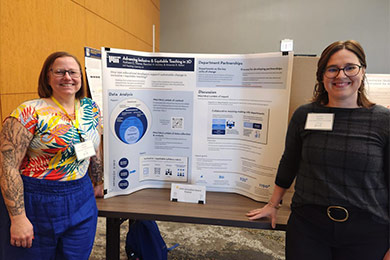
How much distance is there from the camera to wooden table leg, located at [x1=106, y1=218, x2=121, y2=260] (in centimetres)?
157

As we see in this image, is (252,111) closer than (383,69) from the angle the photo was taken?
Yes

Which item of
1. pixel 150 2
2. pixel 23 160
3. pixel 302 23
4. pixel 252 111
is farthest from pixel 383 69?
pixel 23 160

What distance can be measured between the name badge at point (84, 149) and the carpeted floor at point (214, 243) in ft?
4.65

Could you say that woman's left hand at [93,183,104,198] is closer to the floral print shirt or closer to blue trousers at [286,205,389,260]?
the floral print shirt

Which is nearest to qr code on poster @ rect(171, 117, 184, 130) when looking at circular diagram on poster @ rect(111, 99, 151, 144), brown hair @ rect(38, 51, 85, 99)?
circular diagram on poster @ rect(111, 99, 151, 144)

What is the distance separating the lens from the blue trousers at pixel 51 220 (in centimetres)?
108

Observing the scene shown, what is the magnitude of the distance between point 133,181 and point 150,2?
4004mm

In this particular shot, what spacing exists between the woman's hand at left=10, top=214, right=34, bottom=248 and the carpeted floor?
131 centimetres

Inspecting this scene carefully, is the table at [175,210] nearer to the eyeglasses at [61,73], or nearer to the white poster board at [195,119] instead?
the white poster board at [195,119]

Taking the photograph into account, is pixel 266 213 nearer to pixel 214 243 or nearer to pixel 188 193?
pixel 188 193

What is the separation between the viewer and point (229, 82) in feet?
5.14

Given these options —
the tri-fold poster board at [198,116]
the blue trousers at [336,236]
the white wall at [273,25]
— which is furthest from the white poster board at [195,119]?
the white wall at [273,25]

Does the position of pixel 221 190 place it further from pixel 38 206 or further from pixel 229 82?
pixel 38 206

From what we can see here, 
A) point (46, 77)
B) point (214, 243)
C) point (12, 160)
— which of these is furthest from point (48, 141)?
point (214, 243)
